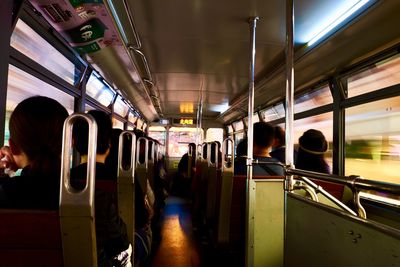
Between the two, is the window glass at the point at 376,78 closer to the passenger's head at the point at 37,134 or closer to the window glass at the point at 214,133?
the passenger's head at the point at 37,134

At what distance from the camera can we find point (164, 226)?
429 cm

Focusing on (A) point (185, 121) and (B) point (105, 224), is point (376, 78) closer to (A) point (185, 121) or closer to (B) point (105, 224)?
(B) point (105, 224)

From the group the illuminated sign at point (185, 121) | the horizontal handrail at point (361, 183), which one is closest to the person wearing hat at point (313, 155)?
the horizontal handrail at point (361, 183)

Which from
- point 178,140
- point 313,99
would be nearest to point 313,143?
point 313,99

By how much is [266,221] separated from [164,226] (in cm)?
264

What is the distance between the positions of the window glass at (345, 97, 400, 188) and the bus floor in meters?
1.53

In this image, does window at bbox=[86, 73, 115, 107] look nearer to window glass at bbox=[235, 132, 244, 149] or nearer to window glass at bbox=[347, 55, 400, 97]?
window glass at bbox=[347, 55, 400, 97]

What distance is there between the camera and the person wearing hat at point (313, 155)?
265 cm

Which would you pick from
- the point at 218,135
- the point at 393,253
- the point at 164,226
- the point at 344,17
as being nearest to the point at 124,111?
the point at 164,226

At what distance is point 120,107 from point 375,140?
15.0ft

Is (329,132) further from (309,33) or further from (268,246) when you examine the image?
(268,246)

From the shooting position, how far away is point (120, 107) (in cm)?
569

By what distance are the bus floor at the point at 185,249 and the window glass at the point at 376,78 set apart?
206cm

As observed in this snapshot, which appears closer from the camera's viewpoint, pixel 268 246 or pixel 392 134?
pixel 268 246
